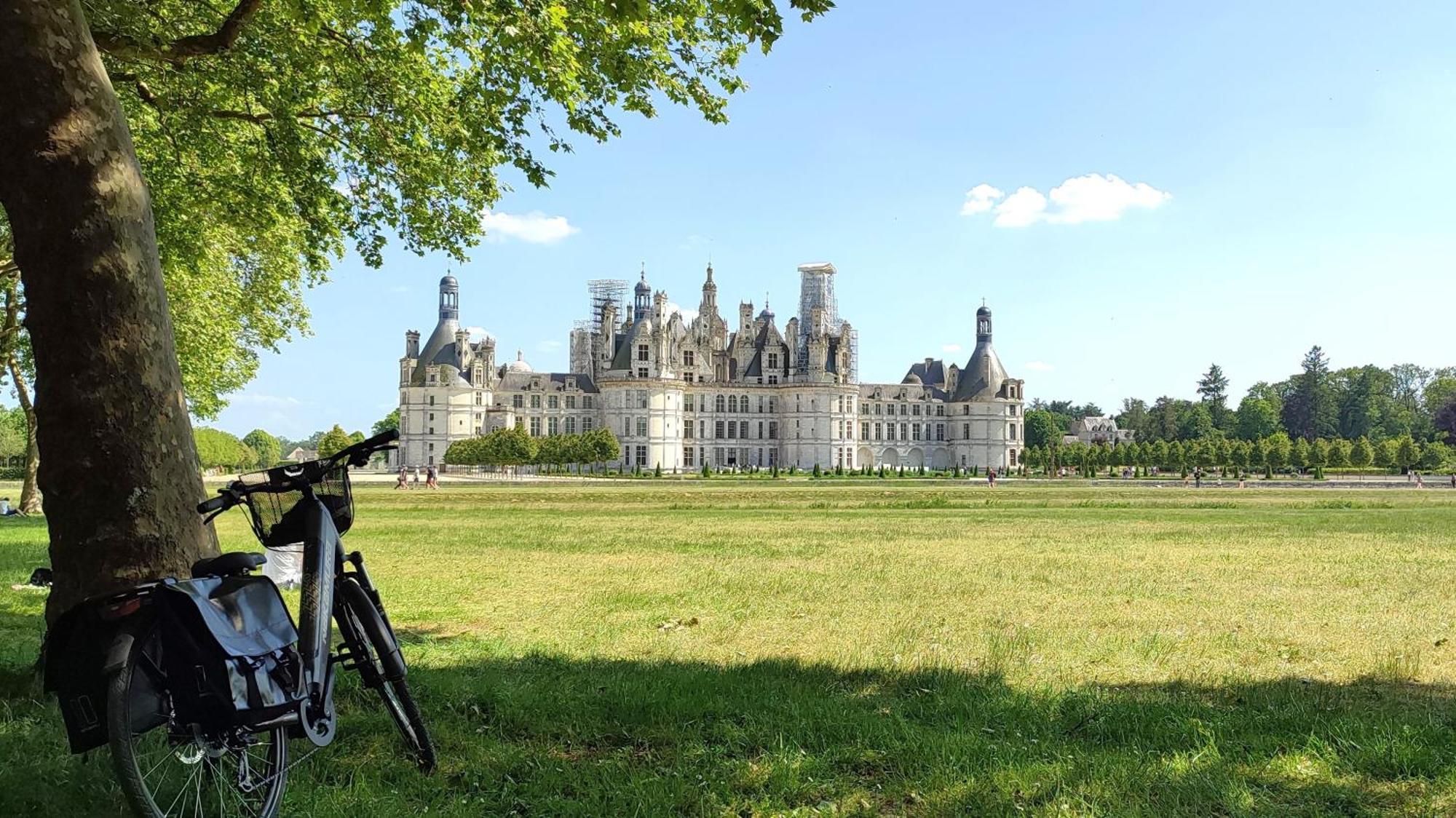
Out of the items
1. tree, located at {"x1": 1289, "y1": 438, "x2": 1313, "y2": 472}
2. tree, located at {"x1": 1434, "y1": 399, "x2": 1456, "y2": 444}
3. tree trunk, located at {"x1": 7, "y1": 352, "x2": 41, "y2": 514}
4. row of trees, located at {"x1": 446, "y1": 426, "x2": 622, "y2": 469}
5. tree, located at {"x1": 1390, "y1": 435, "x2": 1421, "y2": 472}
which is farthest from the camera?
tree, located at {"x1": 1434, "y1": 399, "x2": 1456, "y2": 444}

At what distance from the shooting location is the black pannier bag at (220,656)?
318cm

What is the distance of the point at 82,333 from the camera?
15.3 ft

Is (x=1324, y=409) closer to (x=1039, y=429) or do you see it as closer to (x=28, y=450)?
(x=1039, y=429)

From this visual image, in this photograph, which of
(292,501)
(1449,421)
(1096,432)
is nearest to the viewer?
(292,501)

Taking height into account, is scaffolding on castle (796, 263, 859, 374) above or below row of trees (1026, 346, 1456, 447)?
above

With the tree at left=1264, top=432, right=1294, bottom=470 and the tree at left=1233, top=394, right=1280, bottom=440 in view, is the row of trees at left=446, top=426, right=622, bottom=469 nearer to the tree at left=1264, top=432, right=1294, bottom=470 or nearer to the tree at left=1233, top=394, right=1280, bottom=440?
the tree at left=1264, top=432, right=1294, bottom=470

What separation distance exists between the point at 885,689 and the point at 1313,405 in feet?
406

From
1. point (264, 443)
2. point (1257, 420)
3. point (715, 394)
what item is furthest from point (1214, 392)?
point (264, 443)

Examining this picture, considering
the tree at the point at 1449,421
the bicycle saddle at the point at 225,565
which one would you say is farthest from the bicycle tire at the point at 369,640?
the tree at the point at 1449,421

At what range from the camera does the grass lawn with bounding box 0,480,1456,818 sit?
410cm

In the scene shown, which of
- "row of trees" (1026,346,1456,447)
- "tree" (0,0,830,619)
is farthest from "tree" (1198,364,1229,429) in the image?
"tree" (0,0,830,619)

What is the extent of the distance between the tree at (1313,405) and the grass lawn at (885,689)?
112 metres

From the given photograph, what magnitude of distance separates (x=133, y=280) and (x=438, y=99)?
5.46 metres

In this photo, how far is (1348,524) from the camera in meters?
21.3
